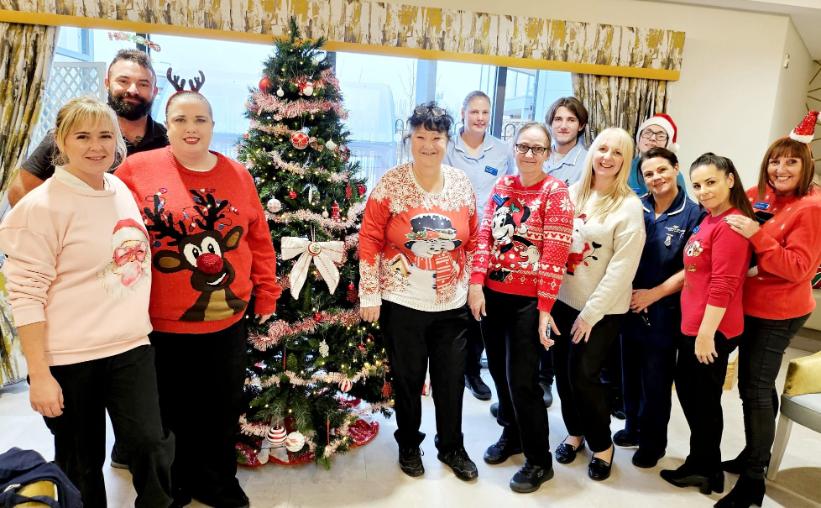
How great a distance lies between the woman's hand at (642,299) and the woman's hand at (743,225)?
46 centimetres

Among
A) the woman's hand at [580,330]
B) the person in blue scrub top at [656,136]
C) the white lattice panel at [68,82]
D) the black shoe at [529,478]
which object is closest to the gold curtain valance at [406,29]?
the white lattice panel at [68,82]

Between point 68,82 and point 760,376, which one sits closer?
point 760,376

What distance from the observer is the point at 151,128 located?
2287 mm

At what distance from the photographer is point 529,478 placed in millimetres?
2285

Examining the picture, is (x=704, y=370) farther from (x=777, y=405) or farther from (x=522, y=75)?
(x=522, y=75)

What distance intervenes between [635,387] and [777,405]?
606 millimetres

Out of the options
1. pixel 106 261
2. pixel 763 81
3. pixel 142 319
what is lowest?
pixel 142 319

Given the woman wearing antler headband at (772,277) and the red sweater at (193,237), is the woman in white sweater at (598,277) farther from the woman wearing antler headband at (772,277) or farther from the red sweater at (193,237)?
the red sweater at (193,237)

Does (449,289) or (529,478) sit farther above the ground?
(449,289)

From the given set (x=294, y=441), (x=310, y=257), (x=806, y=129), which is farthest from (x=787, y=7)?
(x=294, y=441)

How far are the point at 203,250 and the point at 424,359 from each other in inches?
40.7

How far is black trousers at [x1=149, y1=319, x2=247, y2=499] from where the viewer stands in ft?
6.11

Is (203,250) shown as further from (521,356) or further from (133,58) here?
(521,356)

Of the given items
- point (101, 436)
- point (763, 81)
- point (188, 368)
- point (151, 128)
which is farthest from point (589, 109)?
point (101, 436)
